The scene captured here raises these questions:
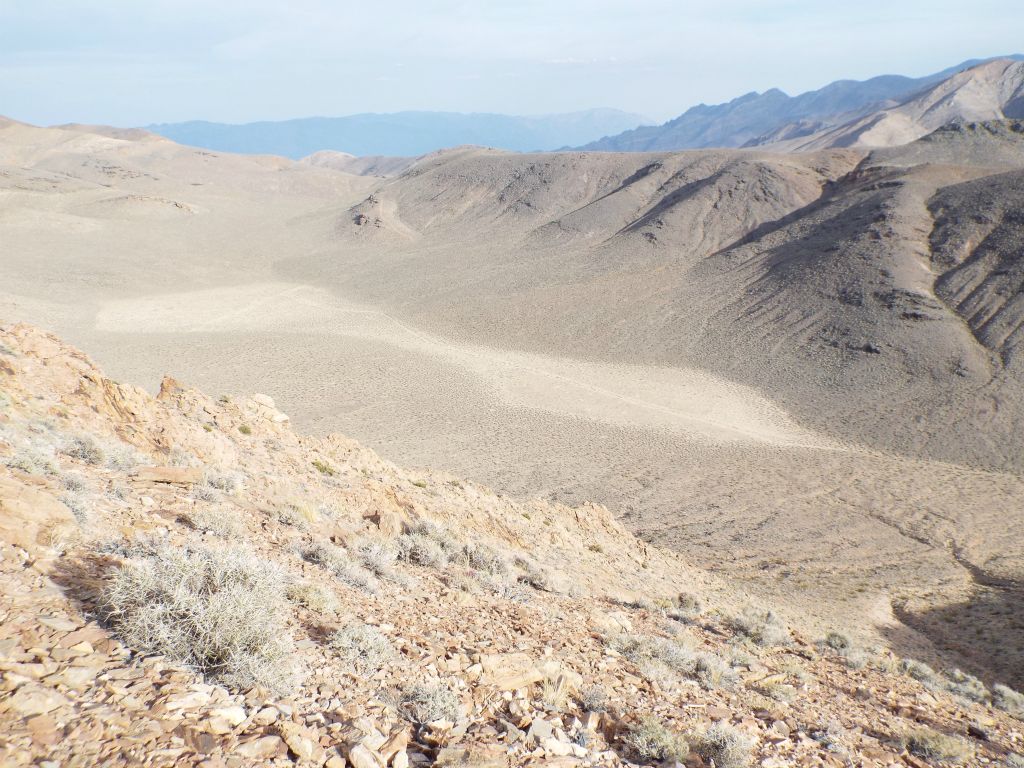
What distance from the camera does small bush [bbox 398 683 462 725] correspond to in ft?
13.3

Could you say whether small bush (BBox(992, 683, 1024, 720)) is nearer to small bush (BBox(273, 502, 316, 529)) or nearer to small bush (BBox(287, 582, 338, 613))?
small bush (BBox(287, 582, 338, 613))

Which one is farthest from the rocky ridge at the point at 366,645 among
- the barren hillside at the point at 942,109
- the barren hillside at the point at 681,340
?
the barren hillside at the point at 942,109

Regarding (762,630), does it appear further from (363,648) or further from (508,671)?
(363,648)

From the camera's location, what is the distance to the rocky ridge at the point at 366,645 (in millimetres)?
3525

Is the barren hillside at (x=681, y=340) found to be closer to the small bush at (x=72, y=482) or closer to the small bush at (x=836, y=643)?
the small bush at (x=836, y=643)

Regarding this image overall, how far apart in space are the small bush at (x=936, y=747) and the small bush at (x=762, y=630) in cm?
218

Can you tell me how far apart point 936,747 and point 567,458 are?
51.3 ft

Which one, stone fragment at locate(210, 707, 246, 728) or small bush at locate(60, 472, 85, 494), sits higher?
small bush at locate(60, 472, 85, 494)

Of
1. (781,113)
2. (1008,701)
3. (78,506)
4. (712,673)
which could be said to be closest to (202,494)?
(78,506)

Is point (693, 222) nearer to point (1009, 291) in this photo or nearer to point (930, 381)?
point (1009, 291)

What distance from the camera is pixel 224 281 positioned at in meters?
48.2

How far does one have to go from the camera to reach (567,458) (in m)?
20.9

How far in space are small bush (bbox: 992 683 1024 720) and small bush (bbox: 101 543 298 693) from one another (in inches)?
316

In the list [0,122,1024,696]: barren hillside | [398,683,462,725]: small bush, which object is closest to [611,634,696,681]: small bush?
[398,683,462,725]: small bush
